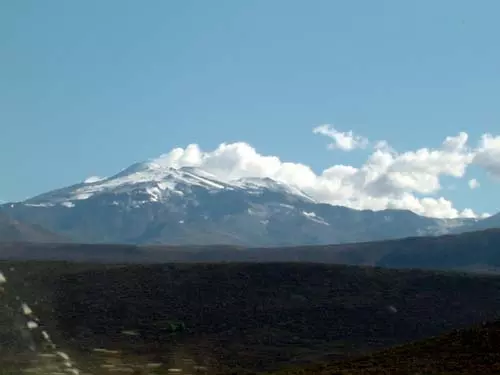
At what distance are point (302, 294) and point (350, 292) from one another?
24.6ft

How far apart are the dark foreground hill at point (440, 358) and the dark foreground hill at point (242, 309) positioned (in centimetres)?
2685

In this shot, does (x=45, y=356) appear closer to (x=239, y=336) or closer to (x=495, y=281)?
(x=239, y=336)

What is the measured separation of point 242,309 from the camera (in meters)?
111

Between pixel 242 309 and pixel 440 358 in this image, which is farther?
pixel 242 309

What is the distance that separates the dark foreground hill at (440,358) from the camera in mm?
40594

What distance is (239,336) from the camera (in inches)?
3809

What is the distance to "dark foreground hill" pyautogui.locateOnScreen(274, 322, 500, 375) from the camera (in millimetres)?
40594

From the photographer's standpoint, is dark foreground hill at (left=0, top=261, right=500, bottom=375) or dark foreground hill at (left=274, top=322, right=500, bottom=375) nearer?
dark foreground hill at (left=274, top=322, right=500, bottom=375)

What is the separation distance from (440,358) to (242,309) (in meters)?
67.7

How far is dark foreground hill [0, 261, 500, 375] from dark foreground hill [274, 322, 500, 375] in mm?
26854

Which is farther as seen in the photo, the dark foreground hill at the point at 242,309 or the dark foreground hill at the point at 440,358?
the dark foreground hill at the point at 242,309

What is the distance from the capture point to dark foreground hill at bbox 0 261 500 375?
87875mm

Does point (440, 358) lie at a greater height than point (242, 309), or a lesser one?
greater

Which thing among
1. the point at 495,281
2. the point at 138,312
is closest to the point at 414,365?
the point at 138,312
